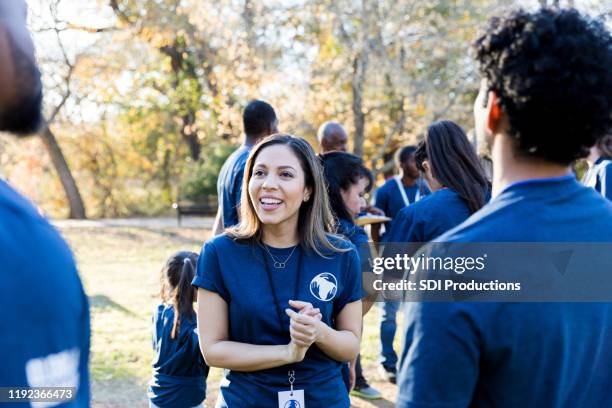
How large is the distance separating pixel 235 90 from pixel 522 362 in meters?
20.0

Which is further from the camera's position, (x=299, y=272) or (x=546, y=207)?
(x=299, y=272)

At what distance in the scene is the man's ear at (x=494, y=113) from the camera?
1.58 m

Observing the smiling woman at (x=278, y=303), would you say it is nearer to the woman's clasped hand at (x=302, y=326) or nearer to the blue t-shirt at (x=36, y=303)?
the woman's clasped hand at (x=302, y=326)

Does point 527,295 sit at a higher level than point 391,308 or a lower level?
higher

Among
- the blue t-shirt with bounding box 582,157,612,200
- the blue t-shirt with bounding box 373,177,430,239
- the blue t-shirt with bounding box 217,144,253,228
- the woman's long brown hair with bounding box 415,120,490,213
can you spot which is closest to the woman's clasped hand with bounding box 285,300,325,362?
the woman's long brown hair with bounding box 415,120,490,213

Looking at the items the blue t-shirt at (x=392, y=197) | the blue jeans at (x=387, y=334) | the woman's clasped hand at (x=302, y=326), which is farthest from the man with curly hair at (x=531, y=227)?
the blue t-shirt at (x=392, y=197)

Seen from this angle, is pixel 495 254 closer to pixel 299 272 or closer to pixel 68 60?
pixel 299 272

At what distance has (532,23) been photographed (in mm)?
1496

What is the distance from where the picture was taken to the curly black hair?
147 cm

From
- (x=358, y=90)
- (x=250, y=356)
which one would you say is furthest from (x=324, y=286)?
(x=358, y=90)

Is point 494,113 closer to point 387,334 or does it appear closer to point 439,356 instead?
point 439,356

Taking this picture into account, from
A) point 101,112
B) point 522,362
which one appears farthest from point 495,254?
point 101,112

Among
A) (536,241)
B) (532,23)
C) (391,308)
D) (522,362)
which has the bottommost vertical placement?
(391,308)

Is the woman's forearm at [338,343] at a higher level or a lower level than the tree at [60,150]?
lower
